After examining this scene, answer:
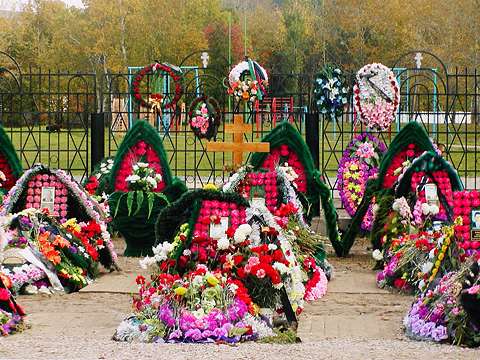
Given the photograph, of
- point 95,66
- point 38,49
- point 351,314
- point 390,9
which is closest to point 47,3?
point 38,49

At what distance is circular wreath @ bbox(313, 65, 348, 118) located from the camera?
1600cm

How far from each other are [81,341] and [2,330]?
75 centimetres

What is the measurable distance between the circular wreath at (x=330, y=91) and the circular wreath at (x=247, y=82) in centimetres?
78

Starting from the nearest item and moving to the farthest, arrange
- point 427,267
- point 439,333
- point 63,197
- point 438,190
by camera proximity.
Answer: point 439,333 < point 427,267 < point 438,190 < point 63,197

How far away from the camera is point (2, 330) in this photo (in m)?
9.02

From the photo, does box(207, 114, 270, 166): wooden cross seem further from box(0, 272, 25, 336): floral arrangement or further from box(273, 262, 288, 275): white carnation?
box(0, 272, 25, 336): floral arrangement

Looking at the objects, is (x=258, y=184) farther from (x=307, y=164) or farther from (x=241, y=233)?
(x=241, y=233)

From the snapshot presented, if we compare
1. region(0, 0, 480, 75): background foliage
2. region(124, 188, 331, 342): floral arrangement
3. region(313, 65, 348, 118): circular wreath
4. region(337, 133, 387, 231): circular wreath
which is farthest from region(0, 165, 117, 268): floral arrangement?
region(0, 0, 480, 75): background foliage

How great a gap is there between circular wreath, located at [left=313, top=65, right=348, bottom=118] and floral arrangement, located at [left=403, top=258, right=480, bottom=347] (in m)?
7.01

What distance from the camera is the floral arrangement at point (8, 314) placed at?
29.9 ft

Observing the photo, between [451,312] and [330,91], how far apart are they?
763 cm

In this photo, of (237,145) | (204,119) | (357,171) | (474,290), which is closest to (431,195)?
(237,145)

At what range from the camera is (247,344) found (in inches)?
337

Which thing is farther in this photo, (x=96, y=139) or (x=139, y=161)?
(x=96, y=139)
